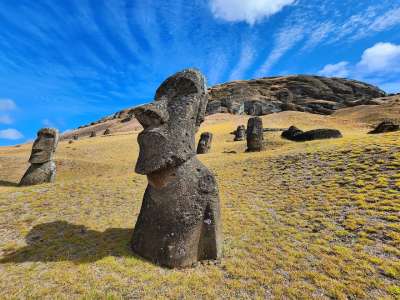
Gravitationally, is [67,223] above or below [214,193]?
below

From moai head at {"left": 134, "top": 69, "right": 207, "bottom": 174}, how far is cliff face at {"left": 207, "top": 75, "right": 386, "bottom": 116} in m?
65.6

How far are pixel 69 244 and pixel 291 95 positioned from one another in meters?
83.2

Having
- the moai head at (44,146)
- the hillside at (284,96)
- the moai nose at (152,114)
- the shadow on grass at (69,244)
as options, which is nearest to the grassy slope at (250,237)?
the shadow on grass at (69,244)

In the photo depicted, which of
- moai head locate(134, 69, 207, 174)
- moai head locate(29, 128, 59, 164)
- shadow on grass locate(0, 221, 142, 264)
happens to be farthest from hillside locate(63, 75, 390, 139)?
moai head locate(134, 69, 207, 174)

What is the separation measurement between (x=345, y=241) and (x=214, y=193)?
3756 millimetres

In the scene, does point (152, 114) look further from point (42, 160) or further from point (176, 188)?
point (42, 160)

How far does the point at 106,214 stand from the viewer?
30.4 feet

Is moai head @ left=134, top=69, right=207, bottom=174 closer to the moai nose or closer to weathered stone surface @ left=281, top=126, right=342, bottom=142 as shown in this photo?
the moai nose

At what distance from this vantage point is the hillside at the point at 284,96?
70.8m

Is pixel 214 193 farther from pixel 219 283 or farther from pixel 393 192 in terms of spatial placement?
pixel 393 192

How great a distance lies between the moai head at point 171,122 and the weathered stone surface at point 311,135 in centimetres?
2010

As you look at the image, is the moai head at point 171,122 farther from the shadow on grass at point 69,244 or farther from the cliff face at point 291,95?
the cliff face at point 291,95

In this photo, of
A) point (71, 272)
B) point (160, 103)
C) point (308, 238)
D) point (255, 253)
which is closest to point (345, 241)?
point (308, 238)

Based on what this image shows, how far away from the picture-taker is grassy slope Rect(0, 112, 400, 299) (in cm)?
495
